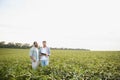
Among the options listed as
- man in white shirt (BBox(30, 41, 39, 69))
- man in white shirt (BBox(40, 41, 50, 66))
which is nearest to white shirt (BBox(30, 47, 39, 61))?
man in white shirt (BBox(30, 41, 39, 69))

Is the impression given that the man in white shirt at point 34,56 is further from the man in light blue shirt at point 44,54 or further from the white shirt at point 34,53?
the man in light blue shirt at point 44,54

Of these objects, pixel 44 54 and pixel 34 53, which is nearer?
pixel 34 53

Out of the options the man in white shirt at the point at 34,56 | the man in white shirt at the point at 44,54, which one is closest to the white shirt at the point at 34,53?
the man in white shirt at the point at 34,56

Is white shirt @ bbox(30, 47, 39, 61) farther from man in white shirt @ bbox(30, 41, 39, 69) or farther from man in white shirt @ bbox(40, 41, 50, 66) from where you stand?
man in white shirt @ bbox(40, 41, 50, 66)

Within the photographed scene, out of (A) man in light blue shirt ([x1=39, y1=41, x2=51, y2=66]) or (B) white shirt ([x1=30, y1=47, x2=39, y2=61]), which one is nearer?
(B) white shirt ([x1=30, y1=47, x2=39, y2=61])

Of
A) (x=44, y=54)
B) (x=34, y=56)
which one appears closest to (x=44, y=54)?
(x=44, y=54)

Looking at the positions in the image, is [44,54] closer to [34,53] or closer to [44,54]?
[44,54]

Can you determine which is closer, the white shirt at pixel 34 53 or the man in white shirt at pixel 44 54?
the white shirt at pixel 34 53

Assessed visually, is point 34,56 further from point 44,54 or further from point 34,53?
point 44,54

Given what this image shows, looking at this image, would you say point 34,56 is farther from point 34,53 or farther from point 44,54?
point 44,54

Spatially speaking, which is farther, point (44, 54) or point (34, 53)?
point (44, 54)

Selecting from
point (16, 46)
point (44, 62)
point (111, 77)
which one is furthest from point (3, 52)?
point (111, 77)

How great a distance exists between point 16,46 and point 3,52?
454 cm

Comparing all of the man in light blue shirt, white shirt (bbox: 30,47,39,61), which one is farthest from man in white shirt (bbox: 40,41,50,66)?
white shirt (bbox: 30,47,39,61)
